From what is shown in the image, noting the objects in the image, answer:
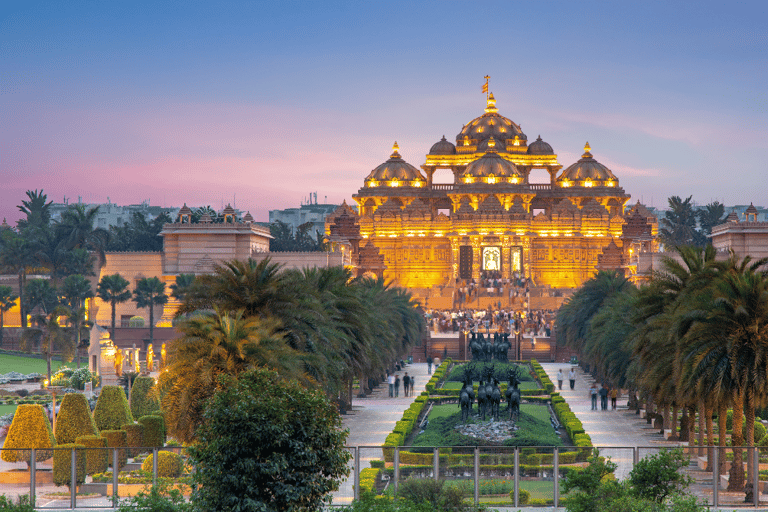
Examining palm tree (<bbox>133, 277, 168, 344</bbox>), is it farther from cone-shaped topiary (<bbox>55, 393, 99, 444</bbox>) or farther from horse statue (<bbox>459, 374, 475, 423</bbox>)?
cone-shaped topiary (<bbox>55, 393, 99, 444</bbox>)

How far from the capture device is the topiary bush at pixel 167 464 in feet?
85.6

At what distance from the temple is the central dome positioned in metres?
2.61

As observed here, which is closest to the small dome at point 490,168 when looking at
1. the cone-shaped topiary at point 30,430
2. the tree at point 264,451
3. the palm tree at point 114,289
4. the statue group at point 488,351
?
the palm tree at point 114,289

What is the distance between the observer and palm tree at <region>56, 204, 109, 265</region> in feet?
356

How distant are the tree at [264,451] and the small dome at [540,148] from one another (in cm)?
11611

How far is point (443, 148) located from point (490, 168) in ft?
41.5

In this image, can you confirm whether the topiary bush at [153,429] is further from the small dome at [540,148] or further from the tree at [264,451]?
the small dome at [540,148]

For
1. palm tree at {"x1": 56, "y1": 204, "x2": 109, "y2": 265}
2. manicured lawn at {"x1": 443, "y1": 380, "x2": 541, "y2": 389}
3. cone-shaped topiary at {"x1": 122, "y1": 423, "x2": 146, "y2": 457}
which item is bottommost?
manicured lawn at {"x1": 443, "y1": 380, "x2": 541, "y2": 389}

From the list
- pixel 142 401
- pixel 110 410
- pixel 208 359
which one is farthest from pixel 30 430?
pixel 142 401

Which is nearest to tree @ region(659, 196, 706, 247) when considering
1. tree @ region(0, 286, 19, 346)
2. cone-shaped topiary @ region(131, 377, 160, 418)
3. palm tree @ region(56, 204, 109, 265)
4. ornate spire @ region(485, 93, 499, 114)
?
ornate spire @ region(485, 93, 499, 114)

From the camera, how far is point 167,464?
26.4m

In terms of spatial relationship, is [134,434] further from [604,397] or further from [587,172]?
[587,172]

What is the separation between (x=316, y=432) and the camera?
1972cm

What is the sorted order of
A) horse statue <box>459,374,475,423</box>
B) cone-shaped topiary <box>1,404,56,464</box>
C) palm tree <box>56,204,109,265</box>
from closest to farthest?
1. cone-shaped topiary <box>1,404,56,464</box>
2. horse statue <box>459,374,475,423</box>
3. palm tree <box>56,204,109,265</box>
